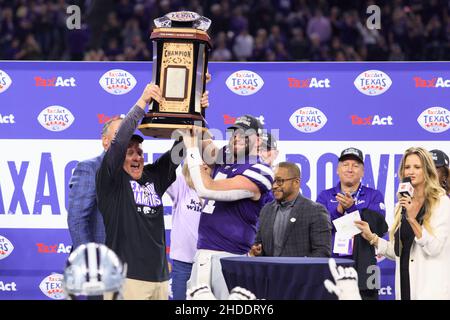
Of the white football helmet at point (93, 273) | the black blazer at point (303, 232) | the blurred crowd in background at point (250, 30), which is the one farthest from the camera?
the blurred crowd in background at point (250, 30)

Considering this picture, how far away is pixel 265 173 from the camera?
6.04 meters

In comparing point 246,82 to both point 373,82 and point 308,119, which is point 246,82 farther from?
point 373,82

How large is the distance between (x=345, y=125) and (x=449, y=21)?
729 cm

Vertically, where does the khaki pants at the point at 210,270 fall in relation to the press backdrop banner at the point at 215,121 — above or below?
below

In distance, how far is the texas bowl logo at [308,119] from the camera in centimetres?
771

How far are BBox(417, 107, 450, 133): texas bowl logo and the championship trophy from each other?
2.17m

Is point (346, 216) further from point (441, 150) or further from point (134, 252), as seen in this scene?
point (134, 252)

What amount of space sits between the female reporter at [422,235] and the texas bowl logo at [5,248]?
3.20m

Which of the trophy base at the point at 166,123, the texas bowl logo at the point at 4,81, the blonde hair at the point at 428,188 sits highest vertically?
the texas bowl logo at the point at 4,81

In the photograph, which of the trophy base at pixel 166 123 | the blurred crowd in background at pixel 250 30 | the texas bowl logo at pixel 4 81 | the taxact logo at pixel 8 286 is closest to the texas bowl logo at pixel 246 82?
the trophy base at pixel 166 123

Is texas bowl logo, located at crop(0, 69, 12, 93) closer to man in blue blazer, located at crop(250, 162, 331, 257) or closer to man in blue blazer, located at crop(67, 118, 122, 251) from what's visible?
man in blue blazer, located at crop(67, 118, 122, 251)

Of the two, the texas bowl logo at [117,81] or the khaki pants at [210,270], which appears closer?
the khaki pants at [210,270]

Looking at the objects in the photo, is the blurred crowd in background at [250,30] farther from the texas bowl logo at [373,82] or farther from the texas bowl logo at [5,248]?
the texas bowl logo at [373,82]
